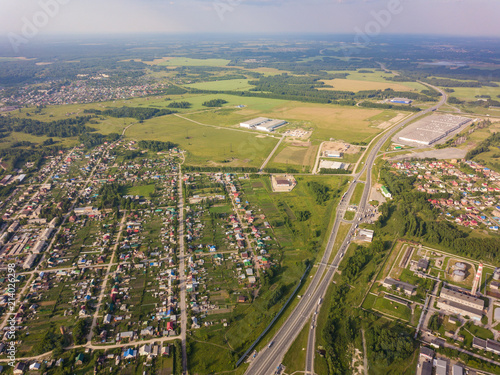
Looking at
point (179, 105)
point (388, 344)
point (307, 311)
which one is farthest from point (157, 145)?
point (388, 344)

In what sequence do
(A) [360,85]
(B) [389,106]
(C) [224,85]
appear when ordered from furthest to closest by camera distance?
1. (C) [224,85]
2. (A) [360,85]
3. (B) [389,106]

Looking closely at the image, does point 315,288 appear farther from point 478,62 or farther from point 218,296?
point 478,62

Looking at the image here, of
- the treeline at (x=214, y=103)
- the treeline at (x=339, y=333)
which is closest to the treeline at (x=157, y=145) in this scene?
the treeline at (x=214, y=103)

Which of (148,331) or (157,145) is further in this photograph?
(157,145)

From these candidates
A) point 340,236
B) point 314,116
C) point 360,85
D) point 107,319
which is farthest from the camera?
point 360,85

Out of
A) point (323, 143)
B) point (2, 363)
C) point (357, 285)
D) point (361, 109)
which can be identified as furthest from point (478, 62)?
point (2, 363)

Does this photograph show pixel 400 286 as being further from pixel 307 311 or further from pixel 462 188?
pixel 462 188

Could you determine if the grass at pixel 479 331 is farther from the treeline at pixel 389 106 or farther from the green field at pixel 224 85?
the green field at pixel 224 85

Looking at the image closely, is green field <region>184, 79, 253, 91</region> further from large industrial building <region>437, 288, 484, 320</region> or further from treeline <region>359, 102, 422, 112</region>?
large industrial building <region>437, 288, 484, 320</region>
